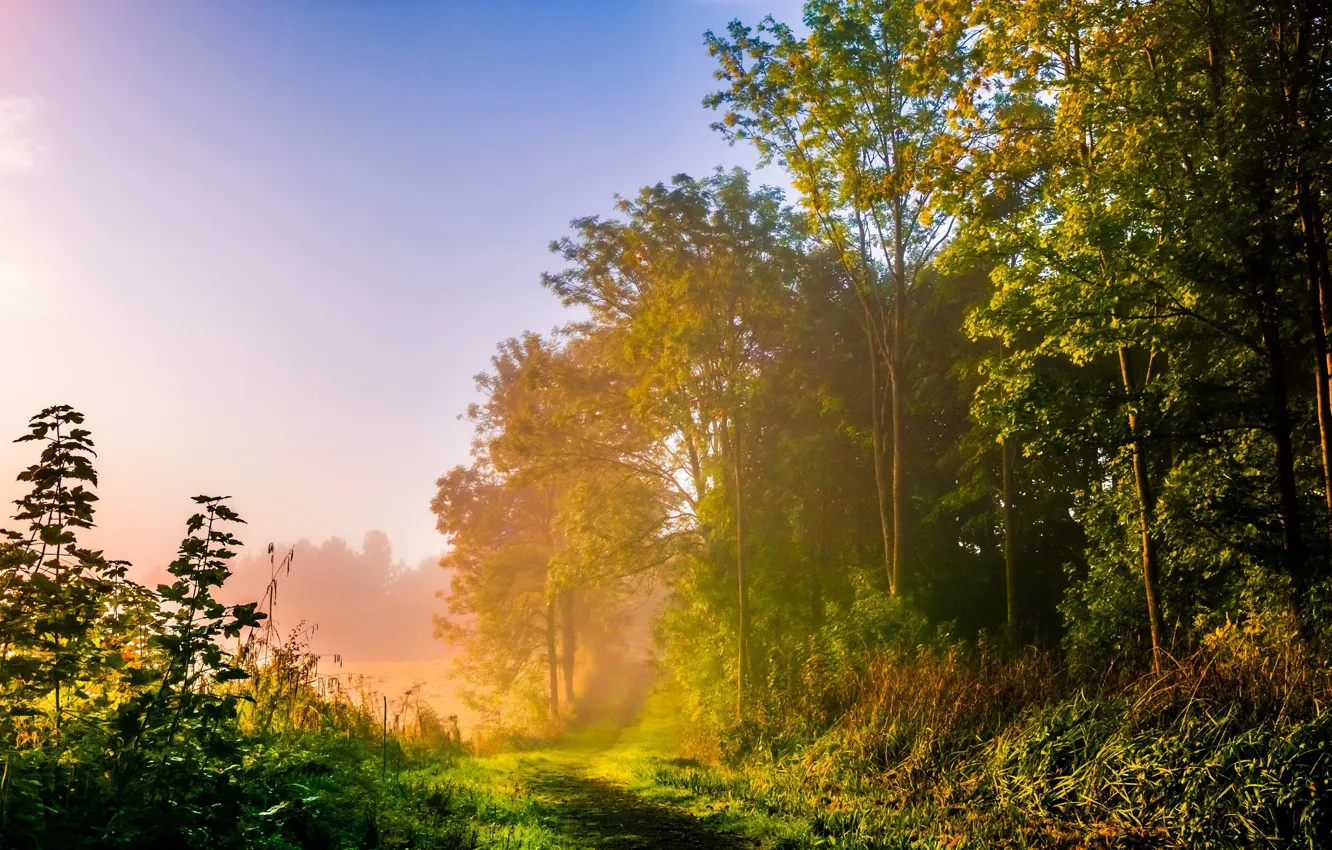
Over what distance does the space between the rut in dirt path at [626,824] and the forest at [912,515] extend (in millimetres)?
130

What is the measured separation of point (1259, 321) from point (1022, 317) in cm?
342

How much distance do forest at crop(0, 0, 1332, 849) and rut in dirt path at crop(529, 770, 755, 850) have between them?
0.13 meters

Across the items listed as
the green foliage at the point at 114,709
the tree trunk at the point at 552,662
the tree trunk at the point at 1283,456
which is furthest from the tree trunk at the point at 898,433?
the tree trunk at the point at 552,662

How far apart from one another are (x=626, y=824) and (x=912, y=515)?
638 inches

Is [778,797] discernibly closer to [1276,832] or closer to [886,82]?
[1276,832]

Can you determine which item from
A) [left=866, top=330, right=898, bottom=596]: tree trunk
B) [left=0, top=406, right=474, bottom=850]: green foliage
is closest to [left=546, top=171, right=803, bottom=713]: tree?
[left=866, top=330, right=898, bottom=596]: tree trunk

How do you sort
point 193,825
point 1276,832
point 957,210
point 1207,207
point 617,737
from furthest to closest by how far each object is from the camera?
1. point 617,737
2. point 957,210
3. point 1207,207
4. point 1276,832
5. point 193,825

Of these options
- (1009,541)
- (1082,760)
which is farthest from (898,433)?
(1082,760)

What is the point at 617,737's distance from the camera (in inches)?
1308

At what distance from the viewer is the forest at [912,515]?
5.25 metres

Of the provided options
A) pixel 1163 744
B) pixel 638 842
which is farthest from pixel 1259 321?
pixel 638 842

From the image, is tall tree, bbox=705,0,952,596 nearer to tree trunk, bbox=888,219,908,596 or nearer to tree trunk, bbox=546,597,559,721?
tree trunk, bbox=888,219,908,596

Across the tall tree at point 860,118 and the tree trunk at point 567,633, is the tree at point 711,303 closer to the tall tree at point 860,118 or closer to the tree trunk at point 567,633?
the tall tree at point 860,118

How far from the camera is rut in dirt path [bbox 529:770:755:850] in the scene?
7527 millimetres
